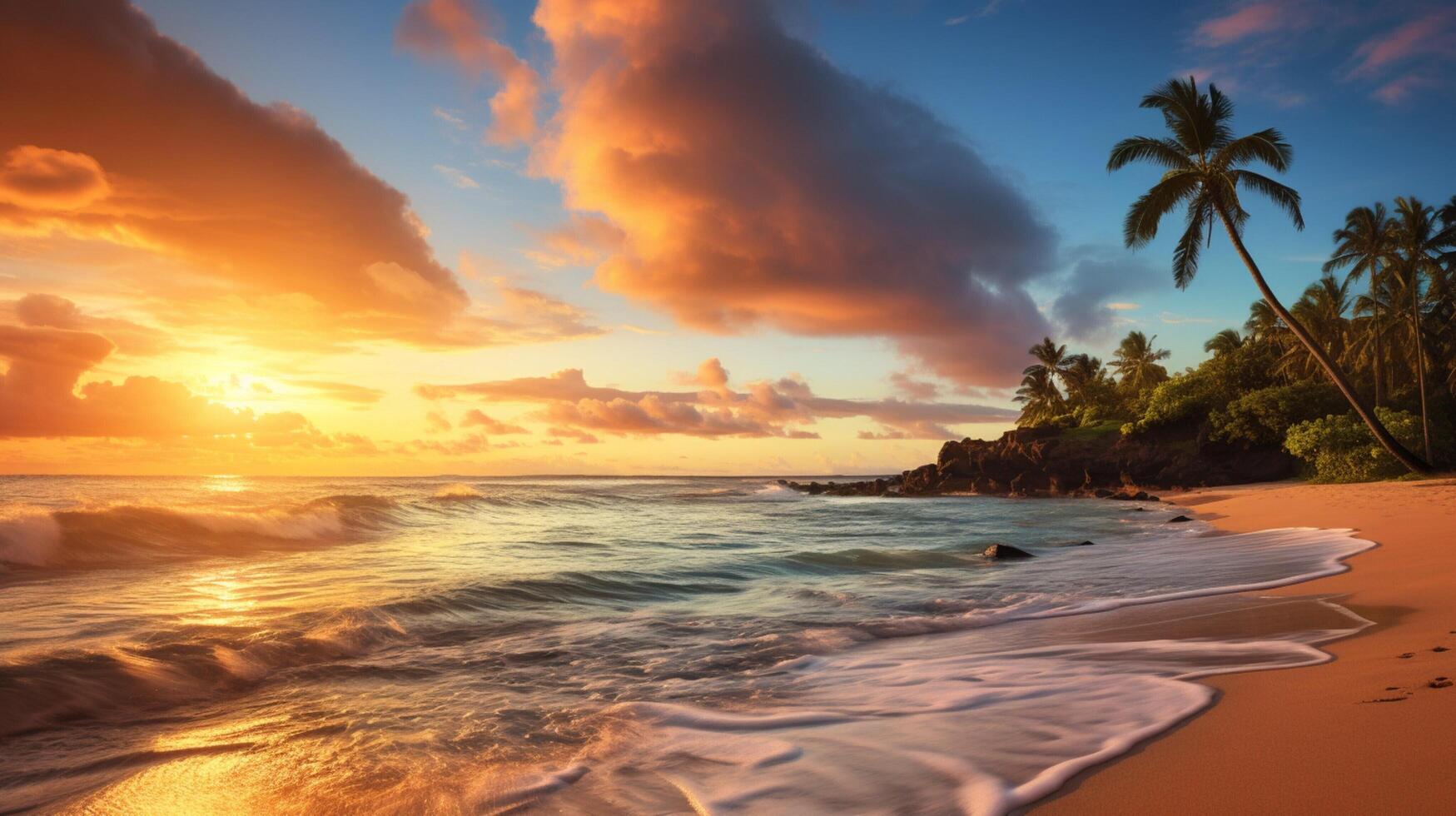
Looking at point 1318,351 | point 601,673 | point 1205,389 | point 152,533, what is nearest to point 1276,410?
point 1205,389

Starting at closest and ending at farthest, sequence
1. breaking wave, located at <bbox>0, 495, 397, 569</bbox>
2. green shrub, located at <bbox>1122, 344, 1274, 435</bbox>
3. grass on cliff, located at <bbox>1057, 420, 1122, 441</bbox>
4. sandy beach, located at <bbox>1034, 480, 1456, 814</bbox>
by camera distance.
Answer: sandy beach, located at <bbox>1034, 480, 1456, 814</bbox> < breaking wave, located at <bbox>0, 495, 397, 569</bbox> < green shrub, located at <bbox>1122, 344, 1274, 435</bbox> < grass on cliff, located at <bbox>1057, 420, 1122, 441</bbox>

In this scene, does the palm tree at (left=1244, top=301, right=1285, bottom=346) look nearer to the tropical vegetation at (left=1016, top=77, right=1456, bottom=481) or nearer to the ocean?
the tropical vegetation at (left=1016, top=77, right=1456, bottom=481)

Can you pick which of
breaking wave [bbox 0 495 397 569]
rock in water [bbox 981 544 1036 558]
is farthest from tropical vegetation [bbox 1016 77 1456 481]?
breaking wave [bbox 0 495 397 569]

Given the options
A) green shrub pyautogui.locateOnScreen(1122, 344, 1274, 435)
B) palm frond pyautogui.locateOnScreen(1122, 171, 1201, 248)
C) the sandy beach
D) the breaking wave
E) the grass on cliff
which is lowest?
the breaking wave

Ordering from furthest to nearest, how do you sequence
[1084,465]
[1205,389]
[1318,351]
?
[1084,465] < [1205,389] < [1318,351]

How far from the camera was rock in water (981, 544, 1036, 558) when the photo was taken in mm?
14438

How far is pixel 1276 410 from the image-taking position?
3606 cm

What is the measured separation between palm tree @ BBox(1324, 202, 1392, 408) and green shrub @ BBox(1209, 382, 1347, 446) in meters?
3.04

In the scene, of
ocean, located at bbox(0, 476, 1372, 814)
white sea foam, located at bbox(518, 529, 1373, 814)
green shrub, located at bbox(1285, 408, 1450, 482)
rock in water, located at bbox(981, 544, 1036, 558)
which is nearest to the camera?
white sea foam, located at bbox(518, 529, 1373, 814)

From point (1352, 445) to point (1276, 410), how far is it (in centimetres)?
835

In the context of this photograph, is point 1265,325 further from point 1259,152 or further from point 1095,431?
point 1259,152

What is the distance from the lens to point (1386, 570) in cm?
776

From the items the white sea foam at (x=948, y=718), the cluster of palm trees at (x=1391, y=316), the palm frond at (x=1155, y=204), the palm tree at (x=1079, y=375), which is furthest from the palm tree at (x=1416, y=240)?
the white sea foam at (x=948, y=718)

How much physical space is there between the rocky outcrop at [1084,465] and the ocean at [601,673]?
28892 mm
